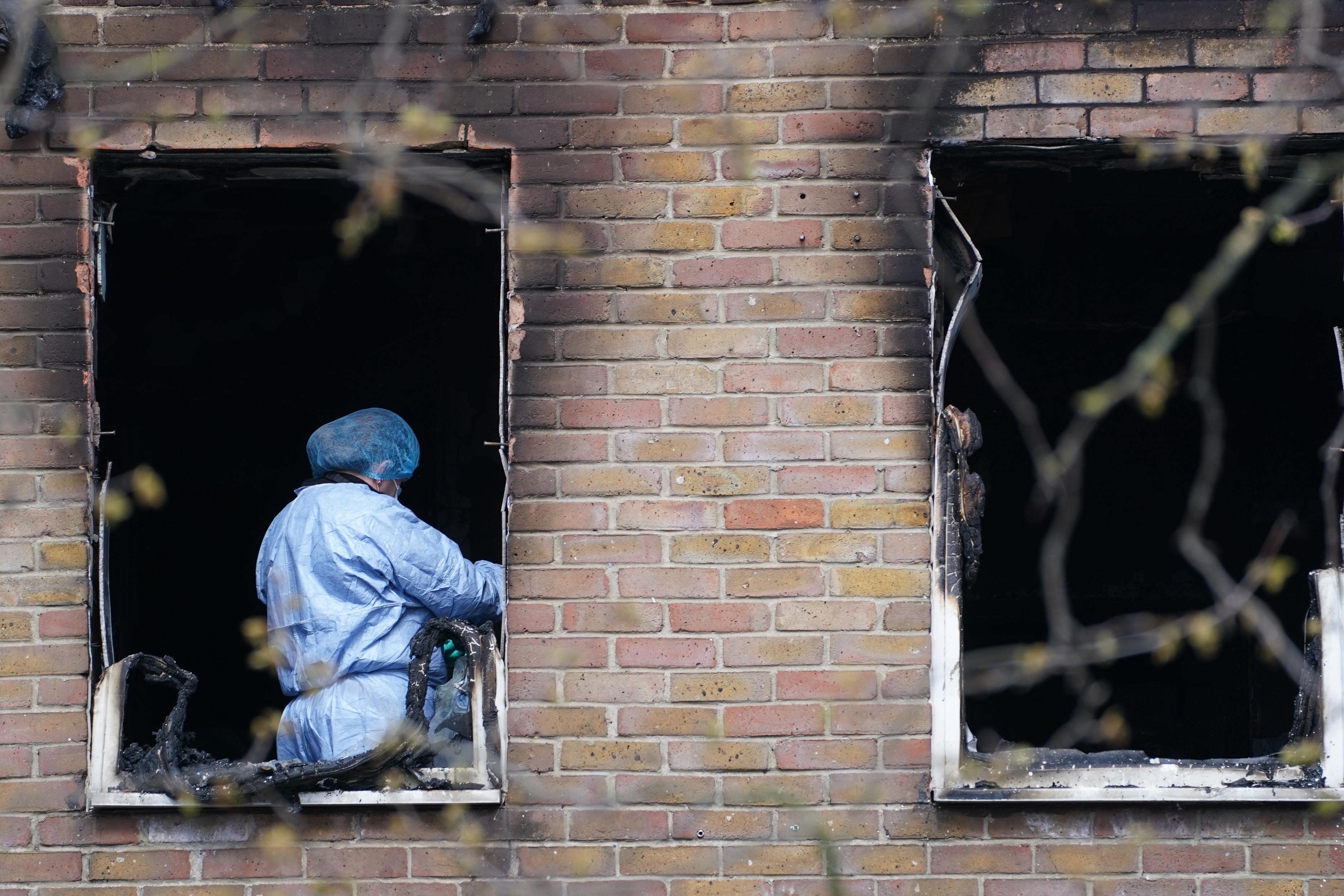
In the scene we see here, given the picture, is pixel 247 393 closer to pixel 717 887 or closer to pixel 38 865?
pixel 38 865

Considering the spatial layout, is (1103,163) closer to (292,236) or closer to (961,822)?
(961,822)

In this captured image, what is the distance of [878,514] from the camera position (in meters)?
3.31

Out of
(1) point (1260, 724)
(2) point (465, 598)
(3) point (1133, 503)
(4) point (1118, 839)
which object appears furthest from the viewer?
(3) point (1133, 503)

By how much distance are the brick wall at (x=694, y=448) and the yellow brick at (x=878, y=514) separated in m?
0.01

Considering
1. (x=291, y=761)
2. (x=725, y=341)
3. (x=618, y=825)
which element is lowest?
(x=618, y=825)

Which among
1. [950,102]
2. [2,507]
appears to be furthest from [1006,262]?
[2,507]

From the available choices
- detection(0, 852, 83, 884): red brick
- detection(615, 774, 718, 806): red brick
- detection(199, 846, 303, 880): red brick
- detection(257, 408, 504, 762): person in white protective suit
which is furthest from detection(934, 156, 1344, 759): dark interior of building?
detection(0, 852, 83, 884): red brick

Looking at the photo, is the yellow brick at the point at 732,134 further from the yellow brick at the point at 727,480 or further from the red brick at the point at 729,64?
the yellow brick at the point at 727,480

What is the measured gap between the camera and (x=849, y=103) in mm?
3359

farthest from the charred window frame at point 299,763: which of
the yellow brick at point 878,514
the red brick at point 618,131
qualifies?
the yellow brick at point 878,514

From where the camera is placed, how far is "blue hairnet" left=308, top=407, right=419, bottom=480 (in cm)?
387

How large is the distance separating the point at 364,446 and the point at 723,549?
120cm

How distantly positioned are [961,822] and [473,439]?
3.28 m

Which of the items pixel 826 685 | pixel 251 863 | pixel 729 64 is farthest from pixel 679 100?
pixel 251 863
